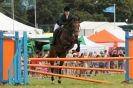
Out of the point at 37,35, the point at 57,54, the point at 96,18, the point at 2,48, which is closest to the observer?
the point at 2,48

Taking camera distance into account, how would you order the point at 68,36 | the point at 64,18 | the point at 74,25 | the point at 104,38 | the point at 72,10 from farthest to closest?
the point at 72,10 < the point at 104,38 < the point at 64,18 < the point at 68,36 < the point at 74,25

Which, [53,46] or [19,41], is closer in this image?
[19,41]

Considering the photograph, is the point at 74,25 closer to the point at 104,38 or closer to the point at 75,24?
the point at 75,24

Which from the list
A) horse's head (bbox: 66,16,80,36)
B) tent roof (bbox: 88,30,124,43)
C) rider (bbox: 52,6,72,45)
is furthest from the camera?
tent roof (bbox: 88,30,124,43)

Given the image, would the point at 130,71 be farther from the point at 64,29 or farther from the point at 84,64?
the point at 84,64

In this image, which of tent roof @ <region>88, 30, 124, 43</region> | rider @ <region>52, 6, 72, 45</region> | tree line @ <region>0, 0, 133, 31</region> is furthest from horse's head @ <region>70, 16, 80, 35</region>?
tree line @ <region>0, 0, 133, 31</region>

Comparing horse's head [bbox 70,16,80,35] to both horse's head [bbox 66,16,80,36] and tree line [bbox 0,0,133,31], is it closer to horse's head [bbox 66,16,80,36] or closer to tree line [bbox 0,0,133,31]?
horse's head [bbox 66,16,80,36]

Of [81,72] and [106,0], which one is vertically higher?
[106,0]

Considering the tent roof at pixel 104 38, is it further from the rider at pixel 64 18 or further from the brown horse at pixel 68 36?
the rider at pixel 64 18

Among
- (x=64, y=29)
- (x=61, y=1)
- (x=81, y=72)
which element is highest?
(x=61, y=1)

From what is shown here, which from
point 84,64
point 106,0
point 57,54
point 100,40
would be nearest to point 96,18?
point 106,0

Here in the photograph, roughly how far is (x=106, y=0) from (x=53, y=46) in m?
96.2

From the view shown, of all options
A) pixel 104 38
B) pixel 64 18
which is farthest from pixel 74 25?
pixel 104 38

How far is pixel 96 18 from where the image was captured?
10562 cm
